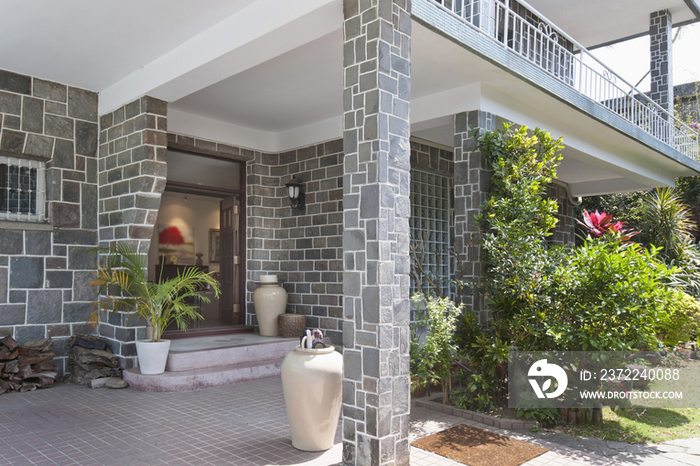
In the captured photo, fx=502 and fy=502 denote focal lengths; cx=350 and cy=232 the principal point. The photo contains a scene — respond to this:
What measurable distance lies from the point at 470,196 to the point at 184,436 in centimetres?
332

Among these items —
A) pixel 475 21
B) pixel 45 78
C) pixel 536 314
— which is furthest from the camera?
pixel 45 78

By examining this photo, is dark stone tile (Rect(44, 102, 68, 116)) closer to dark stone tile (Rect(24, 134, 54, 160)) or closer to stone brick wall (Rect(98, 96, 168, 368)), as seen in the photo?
dark stone tile (Rect(24, 134, 54, 160))

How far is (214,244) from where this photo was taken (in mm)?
10250

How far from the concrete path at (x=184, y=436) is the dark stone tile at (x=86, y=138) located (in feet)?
8.64

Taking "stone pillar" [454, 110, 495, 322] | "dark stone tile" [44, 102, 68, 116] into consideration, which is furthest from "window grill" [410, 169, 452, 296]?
"dark stone tile" [44, 102, 68, 116]

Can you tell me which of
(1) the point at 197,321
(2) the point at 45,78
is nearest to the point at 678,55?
(1) the point at 197,321

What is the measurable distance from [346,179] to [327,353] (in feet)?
3.84

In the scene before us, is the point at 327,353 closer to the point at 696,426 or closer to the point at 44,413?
the point at 44,413

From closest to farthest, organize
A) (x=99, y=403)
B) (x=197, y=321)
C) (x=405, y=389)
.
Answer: (x=405, y=389)
(x=99, y=403)
(x=197, y=321)

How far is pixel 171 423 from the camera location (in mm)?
3889

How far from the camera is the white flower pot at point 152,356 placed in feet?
16.3

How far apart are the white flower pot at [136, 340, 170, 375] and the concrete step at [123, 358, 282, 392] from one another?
0.07m

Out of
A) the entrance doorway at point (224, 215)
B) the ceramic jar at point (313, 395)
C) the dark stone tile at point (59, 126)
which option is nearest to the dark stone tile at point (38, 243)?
the dark stone tile at point (59, 126)

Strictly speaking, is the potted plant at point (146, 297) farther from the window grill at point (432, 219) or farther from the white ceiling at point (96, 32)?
the window grill at point (432, 219)
